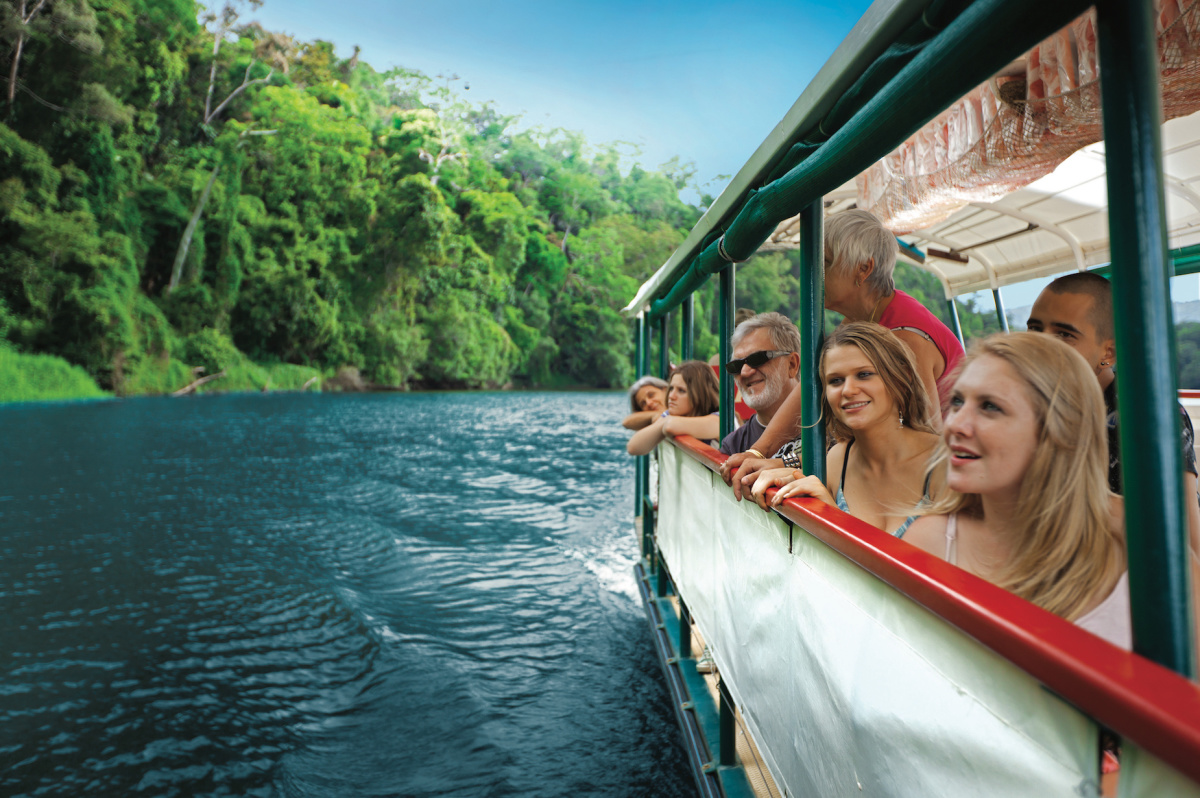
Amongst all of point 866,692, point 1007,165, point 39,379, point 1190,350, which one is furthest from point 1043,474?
point 39,379

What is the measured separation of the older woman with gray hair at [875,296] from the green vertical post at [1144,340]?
112cm

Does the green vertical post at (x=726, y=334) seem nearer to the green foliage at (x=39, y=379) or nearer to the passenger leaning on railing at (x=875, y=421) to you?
the passenger leaning on railing at (x=875, y=421)

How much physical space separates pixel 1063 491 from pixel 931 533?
0.88ft

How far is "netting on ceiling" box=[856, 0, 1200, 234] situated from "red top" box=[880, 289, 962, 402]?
406 mm

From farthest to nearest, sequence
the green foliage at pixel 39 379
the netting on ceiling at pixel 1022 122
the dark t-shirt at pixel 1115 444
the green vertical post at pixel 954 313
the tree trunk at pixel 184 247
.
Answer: the tree trunk at pixel 184 247 → the green foliage at pixel 39 379 → the green vertical post at pixel 954 313 → the dark t-shirt at pixel 1115 444 → the netting on ceiling at pixel 1022 122

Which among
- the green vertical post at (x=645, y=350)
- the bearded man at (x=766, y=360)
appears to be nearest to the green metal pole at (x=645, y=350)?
the green vertical post at (x=645, y=350)

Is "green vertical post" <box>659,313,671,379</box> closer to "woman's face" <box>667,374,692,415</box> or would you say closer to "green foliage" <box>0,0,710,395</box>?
"woman's face" <box>667,374,692,415</box>

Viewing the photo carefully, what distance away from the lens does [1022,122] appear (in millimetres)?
1633

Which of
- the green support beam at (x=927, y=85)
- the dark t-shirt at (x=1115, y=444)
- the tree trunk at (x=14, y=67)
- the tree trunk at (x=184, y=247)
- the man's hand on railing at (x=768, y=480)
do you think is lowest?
the man's hand on railing at (x=768, y=480)

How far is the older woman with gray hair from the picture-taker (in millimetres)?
1882

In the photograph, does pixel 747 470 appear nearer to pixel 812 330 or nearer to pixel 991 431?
pixel 812 330

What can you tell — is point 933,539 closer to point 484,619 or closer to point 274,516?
point 484,619

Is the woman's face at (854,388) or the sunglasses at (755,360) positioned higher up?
the sunglasses at (755,360)

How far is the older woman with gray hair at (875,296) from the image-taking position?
6.17 ft
